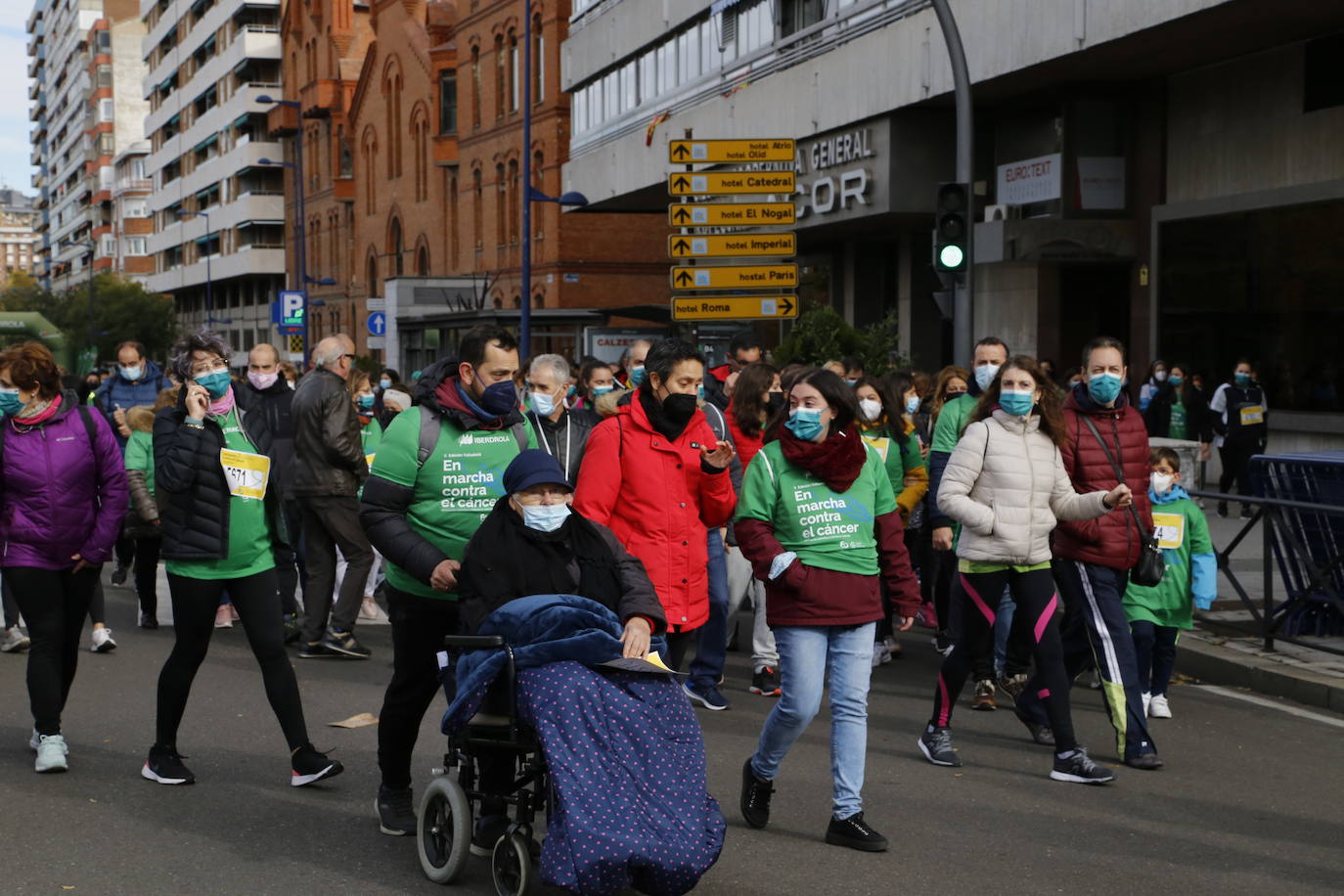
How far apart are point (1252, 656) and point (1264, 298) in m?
13.3

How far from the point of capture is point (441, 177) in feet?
196

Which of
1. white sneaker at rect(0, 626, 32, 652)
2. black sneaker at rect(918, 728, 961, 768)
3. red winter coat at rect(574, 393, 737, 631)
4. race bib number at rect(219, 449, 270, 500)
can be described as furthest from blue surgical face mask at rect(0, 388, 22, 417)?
black sneaker at rect(918, 728, 961, 768)

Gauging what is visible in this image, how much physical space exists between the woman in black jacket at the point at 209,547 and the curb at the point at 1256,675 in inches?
205

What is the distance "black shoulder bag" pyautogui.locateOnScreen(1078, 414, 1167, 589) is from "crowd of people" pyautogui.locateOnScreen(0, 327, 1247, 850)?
20 millimetres

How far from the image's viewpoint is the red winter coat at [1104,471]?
755cm

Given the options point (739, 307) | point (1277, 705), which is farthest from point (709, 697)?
point (739, 307)

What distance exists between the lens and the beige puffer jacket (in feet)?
23.9

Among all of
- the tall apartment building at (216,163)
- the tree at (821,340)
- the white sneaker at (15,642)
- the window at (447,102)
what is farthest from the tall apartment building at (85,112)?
the white sneaker at (15,642)

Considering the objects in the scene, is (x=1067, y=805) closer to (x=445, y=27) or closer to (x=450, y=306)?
(x=450, y=306)

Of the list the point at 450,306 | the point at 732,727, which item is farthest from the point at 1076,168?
the point at 450,306

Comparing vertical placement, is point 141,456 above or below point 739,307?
below

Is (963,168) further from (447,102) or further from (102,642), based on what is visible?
(447,102)

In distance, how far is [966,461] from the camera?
24.2 feet

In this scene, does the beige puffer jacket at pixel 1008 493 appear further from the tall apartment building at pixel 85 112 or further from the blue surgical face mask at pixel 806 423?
the tall apartment building at pixel 85 112
